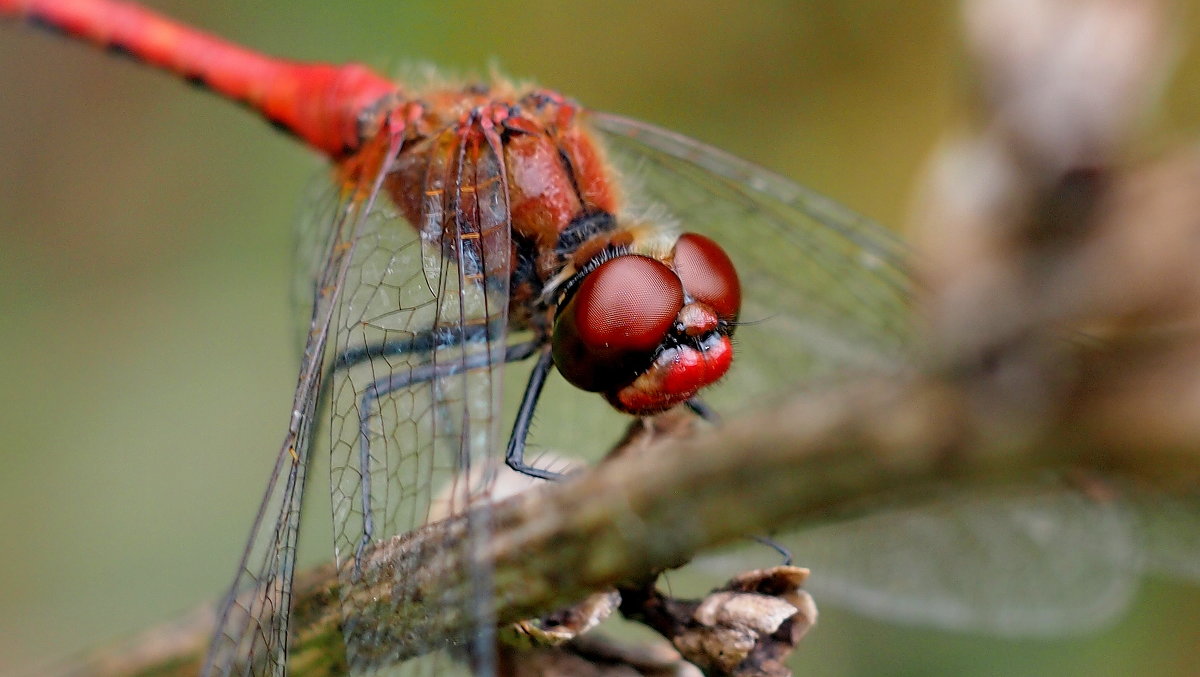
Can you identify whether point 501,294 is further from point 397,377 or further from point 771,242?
point 771,242

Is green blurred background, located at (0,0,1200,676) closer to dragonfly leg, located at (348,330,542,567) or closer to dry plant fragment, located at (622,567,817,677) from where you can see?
dragonfly leg, located at (348,330,542,567)

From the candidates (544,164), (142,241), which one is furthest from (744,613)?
(142,241)

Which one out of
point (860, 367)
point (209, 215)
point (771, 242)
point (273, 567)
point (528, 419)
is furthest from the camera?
point (209, 215)

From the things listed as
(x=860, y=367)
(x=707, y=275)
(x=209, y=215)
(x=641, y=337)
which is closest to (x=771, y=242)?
(x=860, y=367)

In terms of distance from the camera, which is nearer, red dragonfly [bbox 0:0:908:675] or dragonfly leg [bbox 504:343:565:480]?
red dragonfly [bbox 0:0:908:675]

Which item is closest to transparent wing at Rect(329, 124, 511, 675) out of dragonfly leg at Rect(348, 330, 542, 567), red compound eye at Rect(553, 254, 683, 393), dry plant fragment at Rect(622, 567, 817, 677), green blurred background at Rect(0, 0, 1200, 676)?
dragonfly leg at Rect(348, 330, 542, 567)

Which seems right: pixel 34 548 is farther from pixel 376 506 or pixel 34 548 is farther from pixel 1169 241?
pixel 1169 241
